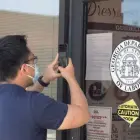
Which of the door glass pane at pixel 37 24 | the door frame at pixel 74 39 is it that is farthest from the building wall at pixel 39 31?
the door frame at pixel 74 39

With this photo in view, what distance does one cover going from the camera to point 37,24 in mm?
4031

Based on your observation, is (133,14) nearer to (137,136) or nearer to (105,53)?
(105,53)

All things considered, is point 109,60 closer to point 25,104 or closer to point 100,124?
point 100,124

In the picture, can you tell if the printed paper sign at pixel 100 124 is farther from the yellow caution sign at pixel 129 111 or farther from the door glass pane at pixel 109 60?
the yellow caution sign at pixel 129 111

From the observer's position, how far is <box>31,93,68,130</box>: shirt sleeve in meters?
2.49

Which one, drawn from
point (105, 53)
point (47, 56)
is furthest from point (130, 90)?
point (47, 56)

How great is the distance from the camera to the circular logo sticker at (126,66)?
3197mm

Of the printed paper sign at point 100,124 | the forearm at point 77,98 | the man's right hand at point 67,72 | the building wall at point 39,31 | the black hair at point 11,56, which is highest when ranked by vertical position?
the building wall at point 39,31

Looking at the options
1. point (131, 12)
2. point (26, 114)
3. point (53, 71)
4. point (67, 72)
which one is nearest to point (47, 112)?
point (26, 114)

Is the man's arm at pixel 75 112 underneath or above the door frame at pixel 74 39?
underneath

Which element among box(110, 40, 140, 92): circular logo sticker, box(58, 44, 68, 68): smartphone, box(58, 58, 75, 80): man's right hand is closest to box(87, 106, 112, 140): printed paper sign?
box(110, 40, 140, 92): circular logo sticker

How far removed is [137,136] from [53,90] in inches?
33.0

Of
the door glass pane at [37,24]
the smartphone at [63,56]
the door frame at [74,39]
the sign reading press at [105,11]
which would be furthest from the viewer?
the door glass pane at [37,24]

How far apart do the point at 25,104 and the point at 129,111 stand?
962 mm
